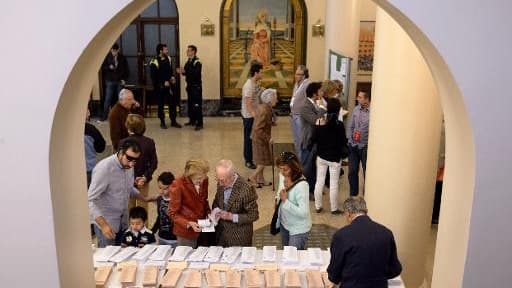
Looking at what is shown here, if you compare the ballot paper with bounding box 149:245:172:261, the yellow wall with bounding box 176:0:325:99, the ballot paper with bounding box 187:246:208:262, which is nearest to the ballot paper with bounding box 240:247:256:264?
the ballot paper with bounding box 187:246:208:262

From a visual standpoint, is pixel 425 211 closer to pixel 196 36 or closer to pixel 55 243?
pixel 55 243

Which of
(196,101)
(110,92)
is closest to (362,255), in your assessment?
(196,101)

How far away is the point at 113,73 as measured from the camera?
513 inches

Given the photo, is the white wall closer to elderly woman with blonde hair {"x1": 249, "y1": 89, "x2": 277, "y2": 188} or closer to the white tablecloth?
the white tablecloth

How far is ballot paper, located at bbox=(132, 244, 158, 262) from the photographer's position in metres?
4.50

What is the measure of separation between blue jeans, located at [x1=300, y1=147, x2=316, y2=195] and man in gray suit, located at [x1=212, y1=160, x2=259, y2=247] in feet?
11.1

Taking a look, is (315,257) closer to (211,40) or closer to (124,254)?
(124,254)

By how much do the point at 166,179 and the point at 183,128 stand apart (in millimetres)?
7467

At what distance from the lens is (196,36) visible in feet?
45.7

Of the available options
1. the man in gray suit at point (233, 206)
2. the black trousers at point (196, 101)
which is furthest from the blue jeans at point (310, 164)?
the black trousers at point (196, 101)

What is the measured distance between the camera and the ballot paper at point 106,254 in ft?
14.7

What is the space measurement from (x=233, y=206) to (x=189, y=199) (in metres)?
0.39

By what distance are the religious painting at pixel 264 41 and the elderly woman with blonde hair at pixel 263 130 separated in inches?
224

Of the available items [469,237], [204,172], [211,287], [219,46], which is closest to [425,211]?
[204,172]
